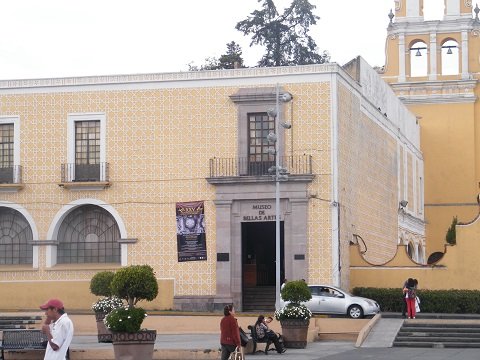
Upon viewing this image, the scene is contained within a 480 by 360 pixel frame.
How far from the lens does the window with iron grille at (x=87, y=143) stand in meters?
44.8

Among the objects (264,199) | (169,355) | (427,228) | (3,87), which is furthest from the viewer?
(427,228)

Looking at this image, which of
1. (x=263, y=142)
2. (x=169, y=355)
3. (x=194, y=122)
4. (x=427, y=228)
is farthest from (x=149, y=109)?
(x=427, y=228)

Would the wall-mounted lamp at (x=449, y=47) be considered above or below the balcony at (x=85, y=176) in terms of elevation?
above

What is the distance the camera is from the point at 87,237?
147 ft

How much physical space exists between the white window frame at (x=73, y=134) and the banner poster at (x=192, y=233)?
3.54m

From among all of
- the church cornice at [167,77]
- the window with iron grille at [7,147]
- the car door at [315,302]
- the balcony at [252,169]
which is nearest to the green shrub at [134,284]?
the car door at [315,302]

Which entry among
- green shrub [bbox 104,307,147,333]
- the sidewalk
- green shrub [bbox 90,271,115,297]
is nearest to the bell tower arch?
green shrub [bbox 90,271,115,297]

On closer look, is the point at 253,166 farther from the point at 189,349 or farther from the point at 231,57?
the point at 231,57

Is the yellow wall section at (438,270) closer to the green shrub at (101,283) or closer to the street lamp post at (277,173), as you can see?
the street lamp post at (277,173)

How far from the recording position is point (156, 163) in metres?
44.3

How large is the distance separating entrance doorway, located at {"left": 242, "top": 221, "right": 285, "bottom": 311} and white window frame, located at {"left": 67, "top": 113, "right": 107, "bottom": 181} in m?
6.04

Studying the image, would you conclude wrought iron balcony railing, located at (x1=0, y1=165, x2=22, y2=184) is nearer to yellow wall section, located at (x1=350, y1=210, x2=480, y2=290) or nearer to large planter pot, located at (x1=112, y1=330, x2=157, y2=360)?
yellow wall section, located at (x1=350, y1=210, x2=480, y2=290)

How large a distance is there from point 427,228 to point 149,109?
24.4m

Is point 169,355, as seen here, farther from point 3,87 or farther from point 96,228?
point 3,87
